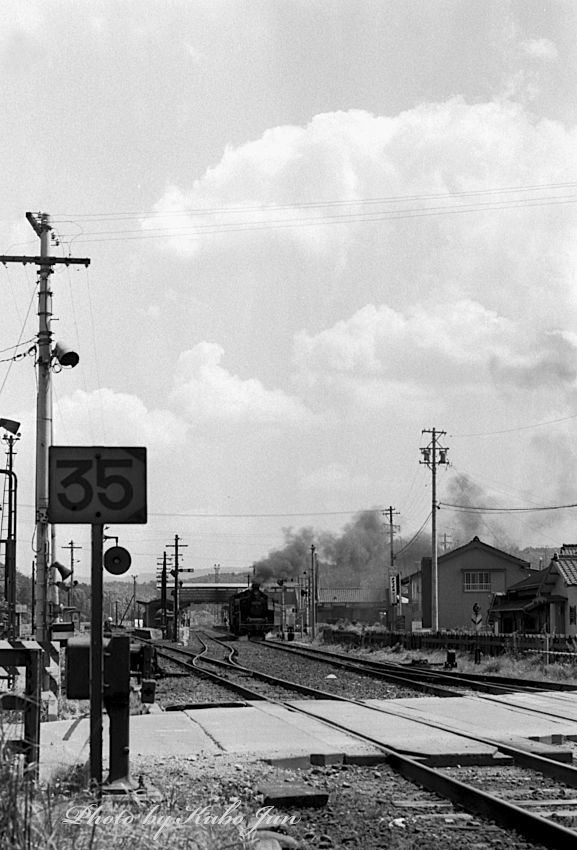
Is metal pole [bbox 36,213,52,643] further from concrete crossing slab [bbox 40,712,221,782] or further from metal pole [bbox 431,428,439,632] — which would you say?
metal pole [bbox 431,428,439,632]

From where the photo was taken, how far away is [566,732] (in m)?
12.7

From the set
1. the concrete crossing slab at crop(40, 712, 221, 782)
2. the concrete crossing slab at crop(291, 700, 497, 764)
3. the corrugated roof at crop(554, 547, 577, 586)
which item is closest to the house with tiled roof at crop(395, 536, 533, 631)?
the corrugated roof at crop(554, 547, 577, 586)

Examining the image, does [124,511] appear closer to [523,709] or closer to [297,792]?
[297,792]

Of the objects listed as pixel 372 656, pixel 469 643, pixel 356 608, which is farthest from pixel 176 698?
pixel 356 608

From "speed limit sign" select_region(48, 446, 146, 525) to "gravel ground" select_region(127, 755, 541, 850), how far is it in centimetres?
193

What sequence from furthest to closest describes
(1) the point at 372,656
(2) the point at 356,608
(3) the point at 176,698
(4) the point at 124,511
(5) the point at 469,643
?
(2) the point at 356,608 → (1) the point at 372,656 → (5) the point at 469,643 → (3) the point at 176,698 → (4) the point at 124,511

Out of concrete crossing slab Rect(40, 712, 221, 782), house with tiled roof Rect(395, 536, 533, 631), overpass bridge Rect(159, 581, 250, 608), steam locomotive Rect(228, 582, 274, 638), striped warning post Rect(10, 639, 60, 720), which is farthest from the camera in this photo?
overpass bridge Rect(159, 581, 250, 608)

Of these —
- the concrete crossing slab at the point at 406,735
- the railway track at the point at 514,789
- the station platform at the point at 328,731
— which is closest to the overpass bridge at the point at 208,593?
the station platform at the point at 328,731

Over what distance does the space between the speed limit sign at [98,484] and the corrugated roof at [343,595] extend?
123394 mm

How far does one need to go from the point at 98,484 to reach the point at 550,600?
49.1 meters

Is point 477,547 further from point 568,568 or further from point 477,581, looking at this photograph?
point 568,568

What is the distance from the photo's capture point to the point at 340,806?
320 inches

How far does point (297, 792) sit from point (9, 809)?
3.69 meters

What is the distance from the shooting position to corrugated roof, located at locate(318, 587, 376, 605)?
131 meters
